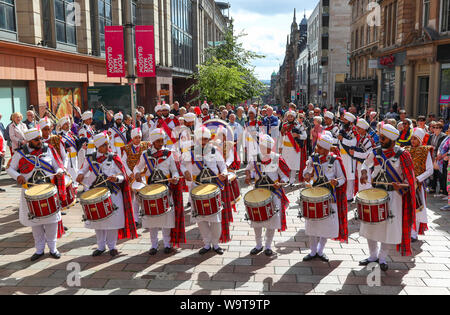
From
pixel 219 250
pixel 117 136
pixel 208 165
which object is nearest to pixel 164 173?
pixel 208 165

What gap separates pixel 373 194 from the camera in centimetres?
573

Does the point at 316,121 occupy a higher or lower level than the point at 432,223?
higher

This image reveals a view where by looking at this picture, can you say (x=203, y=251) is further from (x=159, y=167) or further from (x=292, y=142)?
(x=292, y=142)

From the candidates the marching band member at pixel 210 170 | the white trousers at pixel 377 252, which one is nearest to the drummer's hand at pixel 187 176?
the marching band member at pixel 210 170

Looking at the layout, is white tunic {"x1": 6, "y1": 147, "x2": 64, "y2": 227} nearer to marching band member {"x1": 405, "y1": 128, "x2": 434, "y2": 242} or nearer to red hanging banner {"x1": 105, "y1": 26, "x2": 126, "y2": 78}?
marching band member {"x1": 405, "y1": 128, "x2": 434, "y2": 242}

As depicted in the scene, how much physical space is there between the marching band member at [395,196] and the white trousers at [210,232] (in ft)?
7.39

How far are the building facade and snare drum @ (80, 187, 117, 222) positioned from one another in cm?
795

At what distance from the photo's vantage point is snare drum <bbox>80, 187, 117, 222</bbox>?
Answer: 6.04 metres

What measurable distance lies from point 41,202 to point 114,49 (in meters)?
9.63

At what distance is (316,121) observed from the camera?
10773mm
